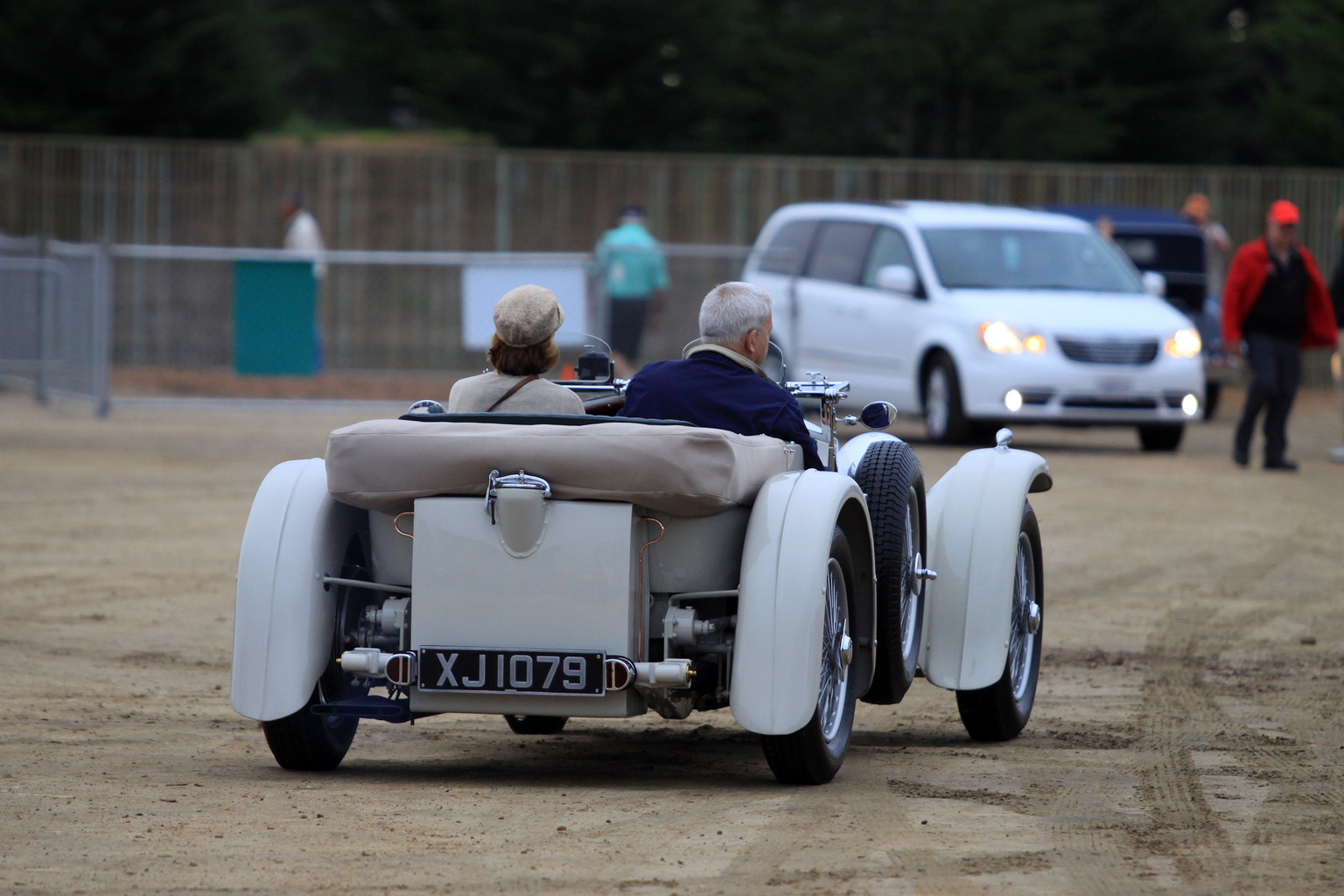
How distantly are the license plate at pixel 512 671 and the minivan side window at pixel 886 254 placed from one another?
475 inches

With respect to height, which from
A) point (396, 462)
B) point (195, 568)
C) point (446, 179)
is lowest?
point (195, 568)

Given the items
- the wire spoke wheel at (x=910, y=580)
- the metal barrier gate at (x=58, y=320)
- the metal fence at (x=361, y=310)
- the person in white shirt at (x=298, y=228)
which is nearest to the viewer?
the wire spoke wheel at (x=910, y=580)

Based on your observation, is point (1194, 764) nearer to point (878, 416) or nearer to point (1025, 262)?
point (878, 416)

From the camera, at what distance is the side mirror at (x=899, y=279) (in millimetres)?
16281

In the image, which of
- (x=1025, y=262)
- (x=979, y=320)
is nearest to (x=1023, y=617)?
(x=979, y=320)

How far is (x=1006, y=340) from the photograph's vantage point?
1572cm

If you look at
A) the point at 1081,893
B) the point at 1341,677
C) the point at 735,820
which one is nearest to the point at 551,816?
the point at 735,820

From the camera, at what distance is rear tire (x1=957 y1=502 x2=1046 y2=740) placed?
613 cm

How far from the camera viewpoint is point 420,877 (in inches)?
167

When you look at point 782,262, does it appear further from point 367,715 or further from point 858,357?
point 367,715

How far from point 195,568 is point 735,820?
5.80 meters

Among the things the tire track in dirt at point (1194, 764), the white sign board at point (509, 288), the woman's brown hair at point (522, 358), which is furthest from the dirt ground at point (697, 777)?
the white sign board at point (509, 288)

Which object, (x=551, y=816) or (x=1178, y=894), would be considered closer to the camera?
(x=1178, y=894)

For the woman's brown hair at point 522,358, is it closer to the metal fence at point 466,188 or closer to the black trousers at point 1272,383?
the black trousers at point 1272,383
